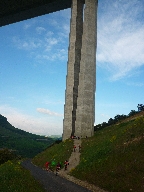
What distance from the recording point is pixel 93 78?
3981cm

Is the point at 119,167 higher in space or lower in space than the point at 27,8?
lower

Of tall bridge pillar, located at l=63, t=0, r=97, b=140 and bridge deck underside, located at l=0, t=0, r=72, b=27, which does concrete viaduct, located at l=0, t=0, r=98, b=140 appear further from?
bridge deck underside, located at l=0, t=0, r=72, b=27

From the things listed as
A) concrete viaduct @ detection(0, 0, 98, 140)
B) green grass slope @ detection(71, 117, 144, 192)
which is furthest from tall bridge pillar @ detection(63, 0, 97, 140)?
green grass slope @ detection(71, 117, 144, 192)

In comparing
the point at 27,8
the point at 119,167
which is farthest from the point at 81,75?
the point at 27,8

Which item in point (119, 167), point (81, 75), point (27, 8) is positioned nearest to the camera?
point (119, 167)

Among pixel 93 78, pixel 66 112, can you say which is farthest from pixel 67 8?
pixel 66 112

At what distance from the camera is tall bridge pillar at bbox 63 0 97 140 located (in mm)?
38500

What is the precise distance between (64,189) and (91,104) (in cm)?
2675

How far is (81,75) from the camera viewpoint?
39.7 metres

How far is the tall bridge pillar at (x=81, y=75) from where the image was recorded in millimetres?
38500

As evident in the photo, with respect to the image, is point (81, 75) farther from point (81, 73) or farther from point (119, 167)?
point (119, 167)

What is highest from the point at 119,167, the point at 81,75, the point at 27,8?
the point at 27,8

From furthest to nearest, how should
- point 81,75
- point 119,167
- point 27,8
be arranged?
1. point 27,8
2. point 81,75
3. point 119,167

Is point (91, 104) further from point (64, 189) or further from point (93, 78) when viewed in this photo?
point (64, 189)
